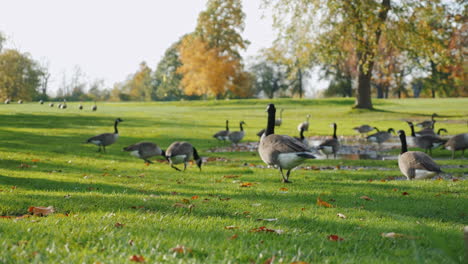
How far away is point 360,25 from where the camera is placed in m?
37.3

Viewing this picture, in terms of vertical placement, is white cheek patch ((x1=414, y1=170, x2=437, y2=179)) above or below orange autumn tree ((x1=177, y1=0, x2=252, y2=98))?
below

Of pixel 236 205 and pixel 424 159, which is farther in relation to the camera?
pixel 424 159

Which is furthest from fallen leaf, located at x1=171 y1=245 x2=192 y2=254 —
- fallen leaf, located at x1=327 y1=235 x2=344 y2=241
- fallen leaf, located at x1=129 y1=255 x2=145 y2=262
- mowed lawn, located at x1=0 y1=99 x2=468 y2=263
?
fallen leaf, located at x1=327 y1=235 x2=344 y2=241

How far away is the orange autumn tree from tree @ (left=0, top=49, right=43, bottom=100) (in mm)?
30124

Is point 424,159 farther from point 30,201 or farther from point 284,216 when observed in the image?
point 30,201

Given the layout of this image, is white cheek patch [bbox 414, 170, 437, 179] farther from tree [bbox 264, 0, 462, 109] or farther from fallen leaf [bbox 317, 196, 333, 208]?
tree [bbox 264, 0, 462, 109]

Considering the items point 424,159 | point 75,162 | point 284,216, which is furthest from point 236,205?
point 75,162

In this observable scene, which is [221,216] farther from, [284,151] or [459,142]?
[459,142]

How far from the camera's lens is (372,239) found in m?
5.57

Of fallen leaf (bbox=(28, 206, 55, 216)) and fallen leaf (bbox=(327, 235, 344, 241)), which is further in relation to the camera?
fallen leaf (bbox=(28, 206, 55, 216))

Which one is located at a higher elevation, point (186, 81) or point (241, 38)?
point (241, 38)

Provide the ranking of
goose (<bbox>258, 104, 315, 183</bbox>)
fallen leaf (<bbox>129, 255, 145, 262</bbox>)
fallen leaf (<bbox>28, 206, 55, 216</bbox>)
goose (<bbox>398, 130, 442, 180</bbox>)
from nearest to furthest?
fallen leaf (<bbox>129, 255, 145, 262</bbox>) < fallen leaf (<bbox>28, 206, 55, 216</bbox>) < goose (<bbox>258, 104, 315, 183</bbox>) < goose (<bbox>398, 130, 442, 180</bbox>)

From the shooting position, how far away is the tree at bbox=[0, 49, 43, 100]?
75.0 m

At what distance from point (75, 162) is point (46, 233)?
11579 mm
